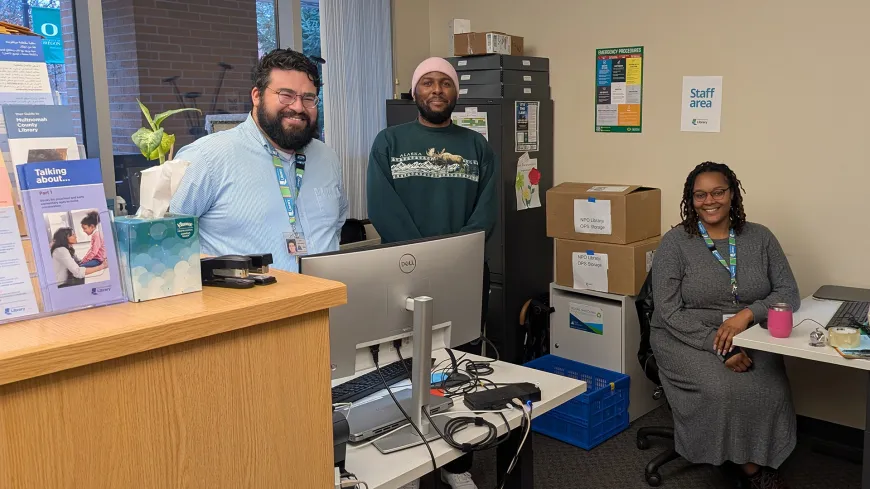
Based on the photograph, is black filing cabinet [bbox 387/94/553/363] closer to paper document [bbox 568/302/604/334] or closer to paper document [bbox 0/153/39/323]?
paper document [bbox 568/302/604/334]

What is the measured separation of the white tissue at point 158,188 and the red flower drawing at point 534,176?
318cm

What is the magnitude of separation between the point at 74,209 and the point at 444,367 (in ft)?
4.31

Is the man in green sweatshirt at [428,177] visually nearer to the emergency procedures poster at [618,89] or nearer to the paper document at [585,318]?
the paper document at [585,318]

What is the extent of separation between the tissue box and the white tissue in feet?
0.07

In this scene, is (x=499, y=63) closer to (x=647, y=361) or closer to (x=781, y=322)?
(x=647, y=361)

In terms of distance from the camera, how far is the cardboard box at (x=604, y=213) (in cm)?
366

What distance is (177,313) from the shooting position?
1086mm

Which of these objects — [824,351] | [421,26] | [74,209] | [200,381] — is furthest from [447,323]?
[421,26]

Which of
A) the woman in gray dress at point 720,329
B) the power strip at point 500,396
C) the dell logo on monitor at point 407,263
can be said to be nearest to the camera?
the dell logo on monitor at point 407,263

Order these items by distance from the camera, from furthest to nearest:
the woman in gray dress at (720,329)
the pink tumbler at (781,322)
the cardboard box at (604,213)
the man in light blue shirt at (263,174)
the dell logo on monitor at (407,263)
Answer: the cardboard box at (604,213) → the woman in gray dress at (720,329) → the pink tumbler at (781,322) → the man in light blue shirt at (263,174) → the dell logo on monitor at (407,263)

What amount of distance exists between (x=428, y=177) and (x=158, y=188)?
2173mm

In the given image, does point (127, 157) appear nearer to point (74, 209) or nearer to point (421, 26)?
point (421, 26)

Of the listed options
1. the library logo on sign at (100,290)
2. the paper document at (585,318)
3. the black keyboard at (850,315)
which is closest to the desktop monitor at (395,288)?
the library logo on sign at (100,290)

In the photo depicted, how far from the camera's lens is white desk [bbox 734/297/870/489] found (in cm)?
243
